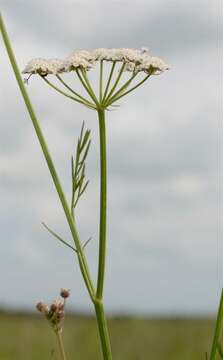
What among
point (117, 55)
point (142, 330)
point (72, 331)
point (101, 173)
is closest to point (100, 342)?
point (101, 173)

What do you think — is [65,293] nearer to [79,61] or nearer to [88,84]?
[88,84]

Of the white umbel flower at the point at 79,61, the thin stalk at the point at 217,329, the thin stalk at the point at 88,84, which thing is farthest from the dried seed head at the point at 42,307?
the white umbel flower at the point at 79,61

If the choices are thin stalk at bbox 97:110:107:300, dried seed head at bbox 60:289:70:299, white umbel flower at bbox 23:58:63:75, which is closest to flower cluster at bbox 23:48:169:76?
white umbel flower at bbox 23:58:63:75

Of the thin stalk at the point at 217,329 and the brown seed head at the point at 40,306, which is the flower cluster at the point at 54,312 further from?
the thin stalk at the point at 217,329

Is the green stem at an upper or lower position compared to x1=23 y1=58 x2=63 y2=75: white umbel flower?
lower

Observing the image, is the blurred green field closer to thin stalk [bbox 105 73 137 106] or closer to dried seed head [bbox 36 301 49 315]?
dried seed head [bbox 36 301 49 315]

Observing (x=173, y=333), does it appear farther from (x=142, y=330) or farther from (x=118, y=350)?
(x=118, y=350)
